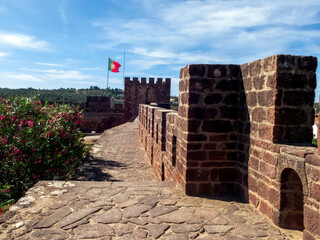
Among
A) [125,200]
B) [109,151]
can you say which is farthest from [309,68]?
[109,151]

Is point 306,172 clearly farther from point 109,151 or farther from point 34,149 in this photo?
point 109,151

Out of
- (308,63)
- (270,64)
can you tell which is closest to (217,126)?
(270,64)

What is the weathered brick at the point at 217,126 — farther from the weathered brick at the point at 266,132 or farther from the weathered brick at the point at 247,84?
the weathered brick at the point at 266,132

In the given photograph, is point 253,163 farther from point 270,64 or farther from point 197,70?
point 197,70

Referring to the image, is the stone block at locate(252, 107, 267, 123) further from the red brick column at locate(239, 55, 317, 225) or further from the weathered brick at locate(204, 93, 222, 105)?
the weathered brick at locate(204, 93, 222, 105)

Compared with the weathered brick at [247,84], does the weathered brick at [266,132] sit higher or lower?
lower

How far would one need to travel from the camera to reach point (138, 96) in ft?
84.2

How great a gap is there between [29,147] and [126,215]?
3.46 metres

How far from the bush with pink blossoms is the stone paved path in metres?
1.58

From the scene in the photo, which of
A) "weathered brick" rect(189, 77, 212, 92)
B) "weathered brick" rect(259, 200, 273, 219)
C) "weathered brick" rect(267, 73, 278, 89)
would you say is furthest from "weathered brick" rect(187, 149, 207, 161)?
"weathered brick" rect(267, 73, 278, 89)

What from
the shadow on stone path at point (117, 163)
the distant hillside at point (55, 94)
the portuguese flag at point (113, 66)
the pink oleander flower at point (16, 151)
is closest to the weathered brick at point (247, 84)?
the shadow on stone path at point (117, 163)

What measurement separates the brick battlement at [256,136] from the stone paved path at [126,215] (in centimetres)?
28

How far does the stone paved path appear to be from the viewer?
9.41 ft

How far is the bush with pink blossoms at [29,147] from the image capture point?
219 inches
